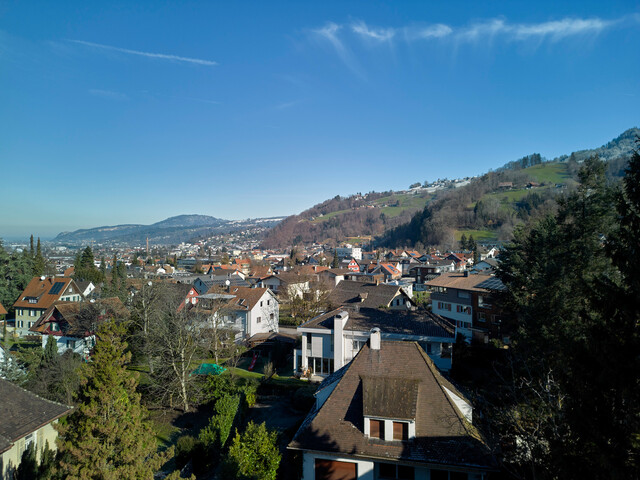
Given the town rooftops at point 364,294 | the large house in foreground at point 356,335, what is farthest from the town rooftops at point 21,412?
the town rooftops at point 364,294

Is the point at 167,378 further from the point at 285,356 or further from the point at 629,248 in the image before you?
the point at 629,248

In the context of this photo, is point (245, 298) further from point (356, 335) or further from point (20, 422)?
point (20, 422)

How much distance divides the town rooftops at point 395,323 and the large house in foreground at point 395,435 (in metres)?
11.4

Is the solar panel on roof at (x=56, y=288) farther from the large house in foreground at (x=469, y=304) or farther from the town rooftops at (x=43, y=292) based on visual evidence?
the large house in foreground at (x=469, y=304)

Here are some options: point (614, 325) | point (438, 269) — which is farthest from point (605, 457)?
point (438, 269)

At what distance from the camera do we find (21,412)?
13.2 meters

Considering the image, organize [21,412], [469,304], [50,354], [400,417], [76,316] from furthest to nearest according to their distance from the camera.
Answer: [469,304], [76,316], [50,354], [21,412], [400,417]

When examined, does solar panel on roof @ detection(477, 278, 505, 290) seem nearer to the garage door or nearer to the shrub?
the garage door

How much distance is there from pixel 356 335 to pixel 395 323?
3149mm

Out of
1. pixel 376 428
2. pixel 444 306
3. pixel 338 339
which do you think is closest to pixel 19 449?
pixel 376 428

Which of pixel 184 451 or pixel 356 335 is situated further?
pixel 356 335

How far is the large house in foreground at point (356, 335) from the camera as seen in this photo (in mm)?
24891

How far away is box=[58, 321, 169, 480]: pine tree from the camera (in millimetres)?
8773

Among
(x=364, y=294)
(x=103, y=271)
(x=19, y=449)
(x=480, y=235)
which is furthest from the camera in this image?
(x=480, y=235)
